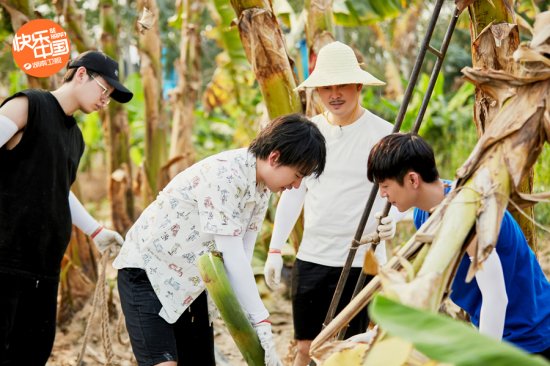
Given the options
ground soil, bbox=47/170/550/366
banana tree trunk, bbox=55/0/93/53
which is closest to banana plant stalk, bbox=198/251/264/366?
ground soil, bbox=47/170/550/366

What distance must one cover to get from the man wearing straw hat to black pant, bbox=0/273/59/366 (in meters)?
0.85

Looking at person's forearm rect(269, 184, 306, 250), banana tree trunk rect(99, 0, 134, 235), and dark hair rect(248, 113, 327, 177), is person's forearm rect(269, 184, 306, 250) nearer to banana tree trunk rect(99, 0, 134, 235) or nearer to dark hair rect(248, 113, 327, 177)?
dark hair rect(248, 113, 327, 177)

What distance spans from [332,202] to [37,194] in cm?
108

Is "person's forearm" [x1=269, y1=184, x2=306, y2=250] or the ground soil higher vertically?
"person's forearm" [x1=269, y1=184, x2=306, y2=250]

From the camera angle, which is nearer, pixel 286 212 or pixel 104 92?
pixel 104 92

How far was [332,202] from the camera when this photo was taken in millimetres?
2777

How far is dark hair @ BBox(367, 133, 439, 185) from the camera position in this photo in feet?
5.95

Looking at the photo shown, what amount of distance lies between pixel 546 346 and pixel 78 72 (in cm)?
177

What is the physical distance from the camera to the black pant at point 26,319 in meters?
2.52

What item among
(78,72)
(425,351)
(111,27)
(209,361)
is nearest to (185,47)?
(111,27)

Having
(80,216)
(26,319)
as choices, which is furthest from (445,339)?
(80,216)

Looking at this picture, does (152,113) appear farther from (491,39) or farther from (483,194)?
(483,194)

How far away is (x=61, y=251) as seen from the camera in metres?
2.68

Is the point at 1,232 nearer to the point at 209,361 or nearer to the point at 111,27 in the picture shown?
the point at 209,361
